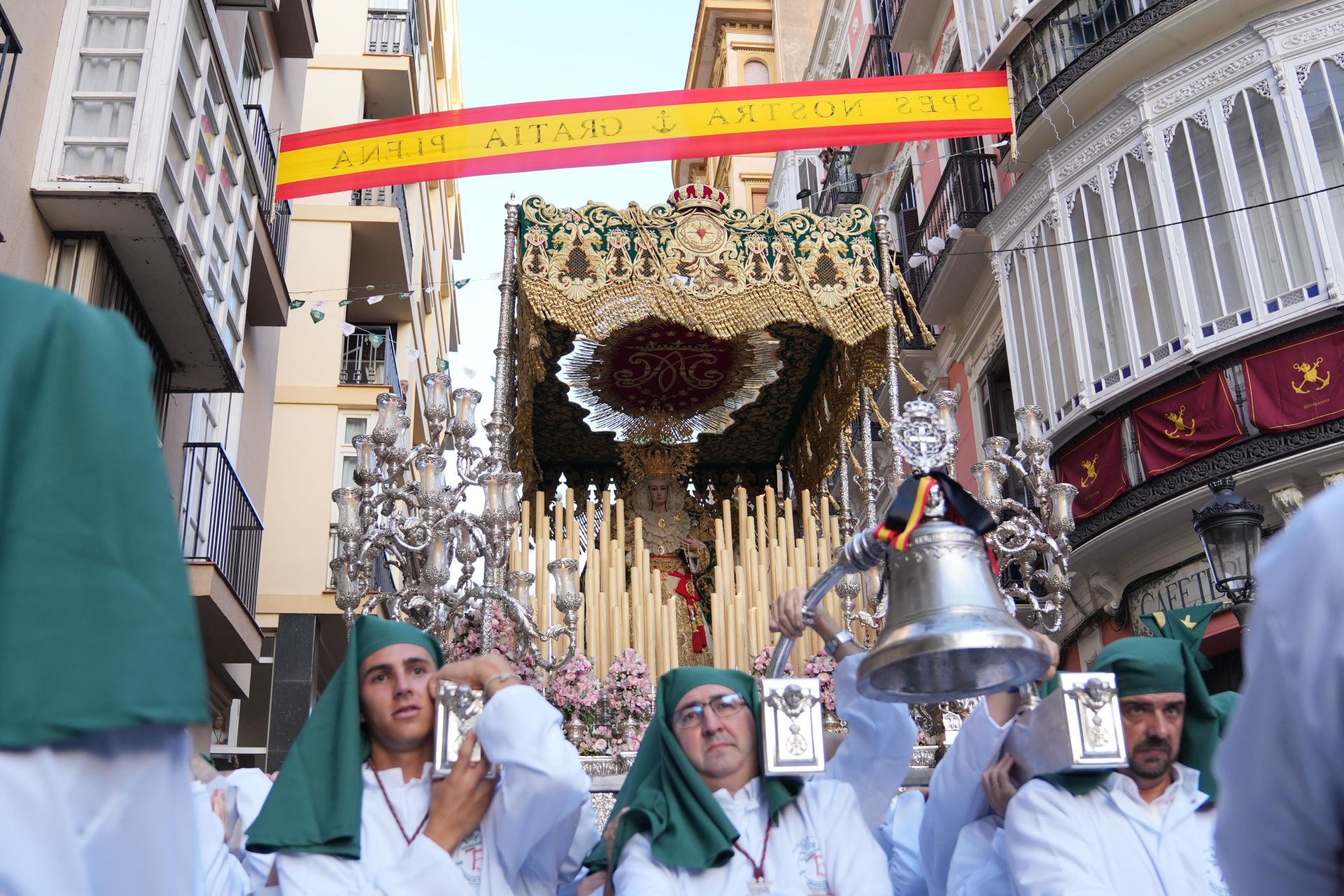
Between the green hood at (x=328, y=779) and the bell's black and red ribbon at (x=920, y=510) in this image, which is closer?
the bell's black and red ribbon at (x=920, y=510)

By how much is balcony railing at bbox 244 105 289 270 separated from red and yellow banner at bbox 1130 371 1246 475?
726 cm

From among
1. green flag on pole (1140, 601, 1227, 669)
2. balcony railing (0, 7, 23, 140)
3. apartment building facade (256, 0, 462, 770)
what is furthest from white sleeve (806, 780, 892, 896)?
apartment building facade (256, 0, 462, 770)

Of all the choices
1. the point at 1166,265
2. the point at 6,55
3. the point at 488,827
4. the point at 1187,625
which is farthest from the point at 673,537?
the point at 488,827

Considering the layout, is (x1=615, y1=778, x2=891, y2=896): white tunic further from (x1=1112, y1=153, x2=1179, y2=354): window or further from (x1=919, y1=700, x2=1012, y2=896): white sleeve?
(x1=1112, y1=153, x2=1179, y2=354): window

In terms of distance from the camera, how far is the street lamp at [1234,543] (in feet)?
19.3

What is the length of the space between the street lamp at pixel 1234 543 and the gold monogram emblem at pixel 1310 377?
370 cm

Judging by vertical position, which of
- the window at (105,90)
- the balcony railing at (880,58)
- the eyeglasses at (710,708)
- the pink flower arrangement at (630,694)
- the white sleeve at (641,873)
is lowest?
the white sleeve at (641,873)

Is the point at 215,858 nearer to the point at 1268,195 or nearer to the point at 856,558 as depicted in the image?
the point at 856,558

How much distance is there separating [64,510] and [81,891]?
359 mm

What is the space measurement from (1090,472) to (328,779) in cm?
893

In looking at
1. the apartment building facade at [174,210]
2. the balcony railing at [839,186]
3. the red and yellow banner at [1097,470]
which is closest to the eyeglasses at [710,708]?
the apartment building facade at [174,210]

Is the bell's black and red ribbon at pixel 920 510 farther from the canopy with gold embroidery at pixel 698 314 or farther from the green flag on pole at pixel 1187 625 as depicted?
the canopy with gold embroidery at pixel 698 314

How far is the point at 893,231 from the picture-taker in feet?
57.0

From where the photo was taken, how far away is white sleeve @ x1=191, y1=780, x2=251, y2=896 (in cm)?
329
